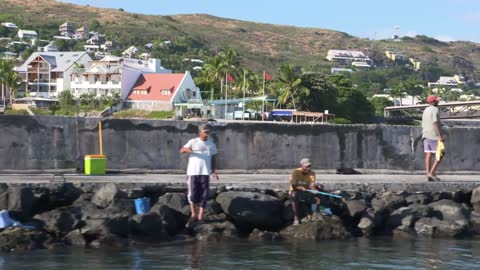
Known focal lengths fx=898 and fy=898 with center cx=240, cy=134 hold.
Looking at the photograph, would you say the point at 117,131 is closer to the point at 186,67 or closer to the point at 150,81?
the point at 150,81

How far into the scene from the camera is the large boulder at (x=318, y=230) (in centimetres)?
1320

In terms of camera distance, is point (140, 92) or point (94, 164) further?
point (140, 92)

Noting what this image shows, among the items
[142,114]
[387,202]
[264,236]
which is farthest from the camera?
[142,114]

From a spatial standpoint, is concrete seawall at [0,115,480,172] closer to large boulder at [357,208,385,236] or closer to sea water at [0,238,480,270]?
large boulder at [357,208,385,236]

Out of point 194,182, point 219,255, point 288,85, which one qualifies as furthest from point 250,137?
point 288,85

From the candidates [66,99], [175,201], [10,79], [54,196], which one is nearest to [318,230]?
[175,201]

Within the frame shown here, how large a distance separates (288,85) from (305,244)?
3538 inches

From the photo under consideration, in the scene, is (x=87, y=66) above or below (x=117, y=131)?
above

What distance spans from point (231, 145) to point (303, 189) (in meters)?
3.49

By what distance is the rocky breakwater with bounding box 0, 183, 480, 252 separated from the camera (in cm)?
1230

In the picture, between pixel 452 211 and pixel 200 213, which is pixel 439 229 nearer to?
pixel 452 211

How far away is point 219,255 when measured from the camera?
38.7ft

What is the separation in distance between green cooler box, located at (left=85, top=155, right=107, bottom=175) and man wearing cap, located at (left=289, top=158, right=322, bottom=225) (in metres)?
3.74

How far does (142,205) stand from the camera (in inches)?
526
